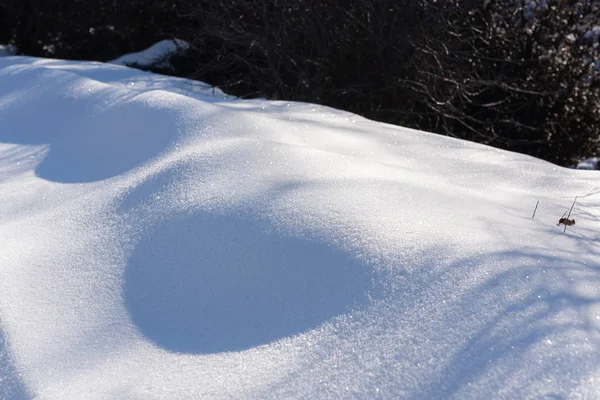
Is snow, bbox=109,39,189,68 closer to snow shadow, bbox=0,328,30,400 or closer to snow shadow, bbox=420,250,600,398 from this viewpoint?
snow shadow, bbox=0,328,30,400

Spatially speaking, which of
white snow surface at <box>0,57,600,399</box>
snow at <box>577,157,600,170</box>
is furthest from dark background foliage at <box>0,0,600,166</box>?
white snow surface at <box>0,57,600,399</box>

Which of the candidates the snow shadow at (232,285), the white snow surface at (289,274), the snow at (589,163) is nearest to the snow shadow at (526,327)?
the white snow surface at (289,274)

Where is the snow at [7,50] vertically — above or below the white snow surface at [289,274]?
below

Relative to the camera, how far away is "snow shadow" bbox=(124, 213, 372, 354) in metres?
2.25

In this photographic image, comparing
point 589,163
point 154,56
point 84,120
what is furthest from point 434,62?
point 154,56

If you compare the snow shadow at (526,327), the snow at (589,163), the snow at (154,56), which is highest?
the snow shadow at (526,327)

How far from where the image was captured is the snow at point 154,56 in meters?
8.86

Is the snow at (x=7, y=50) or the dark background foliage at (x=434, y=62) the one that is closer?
the dark background foliage at (x=434, y=62)

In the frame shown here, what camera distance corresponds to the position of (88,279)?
8.52ft

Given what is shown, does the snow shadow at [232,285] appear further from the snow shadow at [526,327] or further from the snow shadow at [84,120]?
the snow shadow at [84,120]

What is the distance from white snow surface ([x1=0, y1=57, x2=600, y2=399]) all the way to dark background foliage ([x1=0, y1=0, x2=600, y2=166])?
7.99 ft

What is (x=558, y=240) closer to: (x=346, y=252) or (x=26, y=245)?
(x=346, y=252)

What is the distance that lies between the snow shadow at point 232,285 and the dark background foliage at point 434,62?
11.2 feet

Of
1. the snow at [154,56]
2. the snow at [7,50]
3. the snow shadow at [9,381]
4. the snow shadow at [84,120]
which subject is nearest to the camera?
the snow shadow at [9,381]
